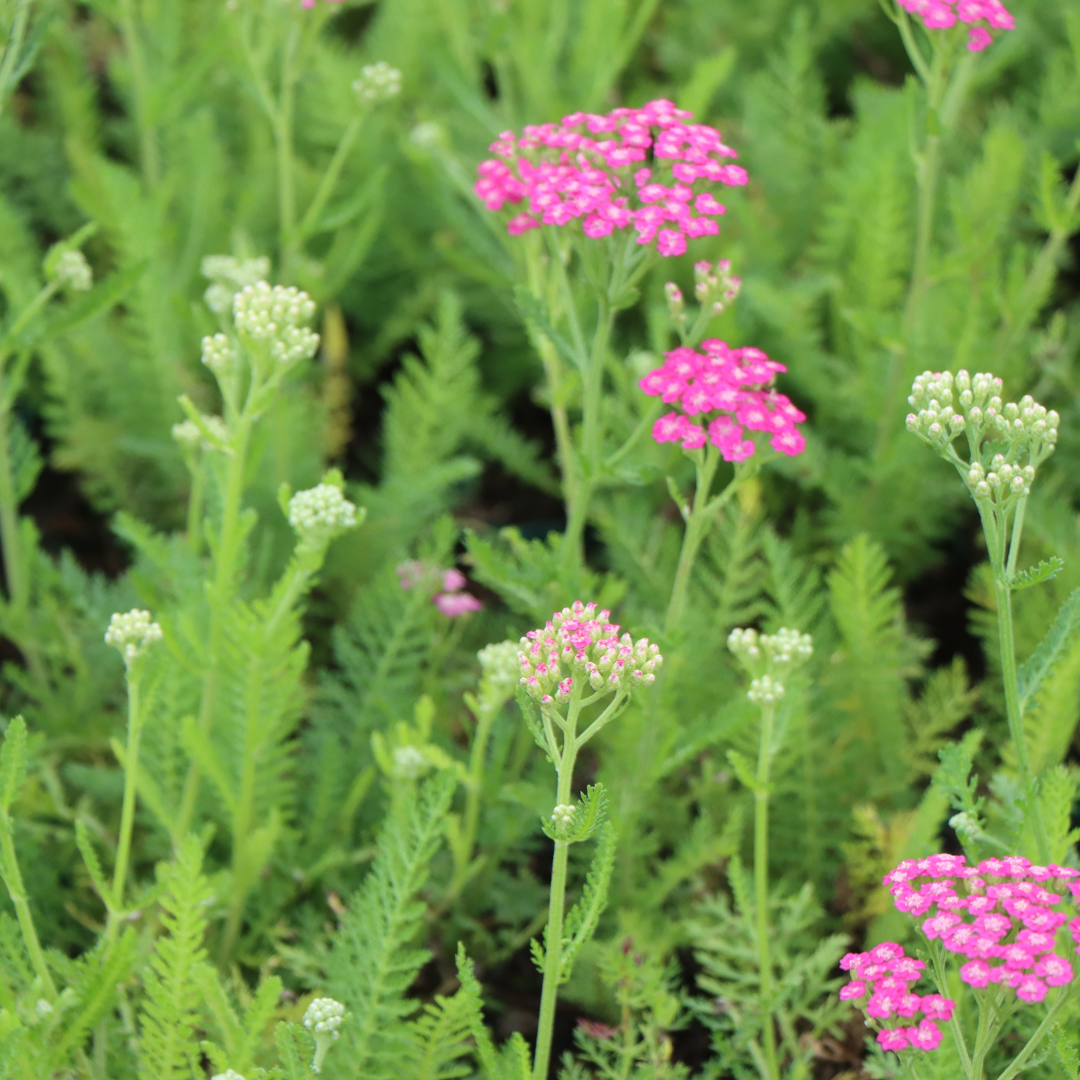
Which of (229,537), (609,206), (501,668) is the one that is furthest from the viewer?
(501,668)

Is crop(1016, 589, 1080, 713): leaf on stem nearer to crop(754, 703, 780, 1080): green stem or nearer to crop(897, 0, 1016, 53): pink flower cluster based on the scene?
crop(754, 703, 780, 1080): green stem

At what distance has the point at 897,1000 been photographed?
1700 millimetres

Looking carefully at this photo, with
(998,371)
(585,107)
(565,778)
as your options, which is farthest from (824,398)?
(565,778)

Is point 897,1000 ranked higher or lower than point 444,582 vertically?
higher

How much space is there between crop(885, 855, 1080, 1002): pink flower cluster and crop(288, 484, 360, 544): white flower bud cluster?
1.03 metres

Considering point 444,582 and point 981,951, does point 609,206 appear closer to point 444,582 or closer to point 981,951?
point 444,582

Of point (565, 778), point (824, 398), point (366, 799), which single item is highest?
point (565, 778)

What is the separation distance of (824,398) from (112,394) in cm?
201

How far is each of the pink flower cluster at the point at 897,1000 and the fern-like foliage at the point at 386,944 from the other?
772mm

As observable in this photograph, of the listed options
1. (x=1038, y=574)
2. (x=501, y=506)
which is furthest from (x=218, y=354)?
(x=501, y=506)

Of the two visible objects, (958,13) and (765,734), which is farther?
(958,13)

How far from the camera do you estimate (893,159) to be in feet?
11.9

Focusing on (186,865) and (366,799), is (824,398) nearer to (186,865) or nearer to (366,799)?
(366,799)

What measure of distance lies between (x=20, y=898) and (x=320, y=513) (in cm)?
77
